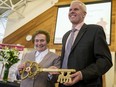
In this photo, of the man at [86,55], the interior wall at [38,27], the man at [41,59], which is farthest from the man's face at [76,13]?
the interior wall at [38,27]

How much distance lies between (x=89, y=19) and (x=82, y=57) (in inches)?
106

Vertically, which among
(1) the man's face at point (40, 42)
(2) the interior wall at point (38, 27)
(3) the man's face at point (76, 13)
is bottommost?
(1) the man's face at point (40, 42)

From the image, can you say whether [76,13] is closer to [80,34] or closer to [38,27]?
[80,34]

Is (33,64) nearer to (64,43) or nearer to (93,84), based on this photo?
(64,43)

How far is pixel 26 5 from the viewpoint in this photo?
516cm

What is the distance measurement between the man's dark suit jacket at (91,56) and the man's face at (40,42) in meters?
0.59

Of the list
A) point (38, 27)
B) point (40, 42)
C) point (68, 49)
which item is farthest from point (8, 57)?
point (38, 27)

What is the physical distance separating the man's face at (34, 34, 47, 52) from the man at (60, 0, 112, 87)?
1.59ft

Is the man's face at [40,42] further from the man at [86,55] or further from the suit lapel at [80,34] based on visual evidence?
the suit lapel at [80,34]

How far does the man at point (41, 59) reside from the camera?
Result: 1.75 meters

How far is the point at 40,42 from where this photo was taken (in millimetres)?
1900

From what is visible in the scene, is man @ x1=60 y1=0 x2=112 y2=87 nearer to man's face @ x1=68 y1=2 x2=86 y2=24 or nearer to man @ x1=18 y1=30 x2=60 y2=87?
man's face @ x1=68 y1=2 x2=86 y2=24

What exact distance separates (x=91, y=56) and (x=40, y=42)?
0.71 meters

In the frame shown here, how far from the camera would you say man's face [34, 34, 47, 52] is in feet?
6.21
